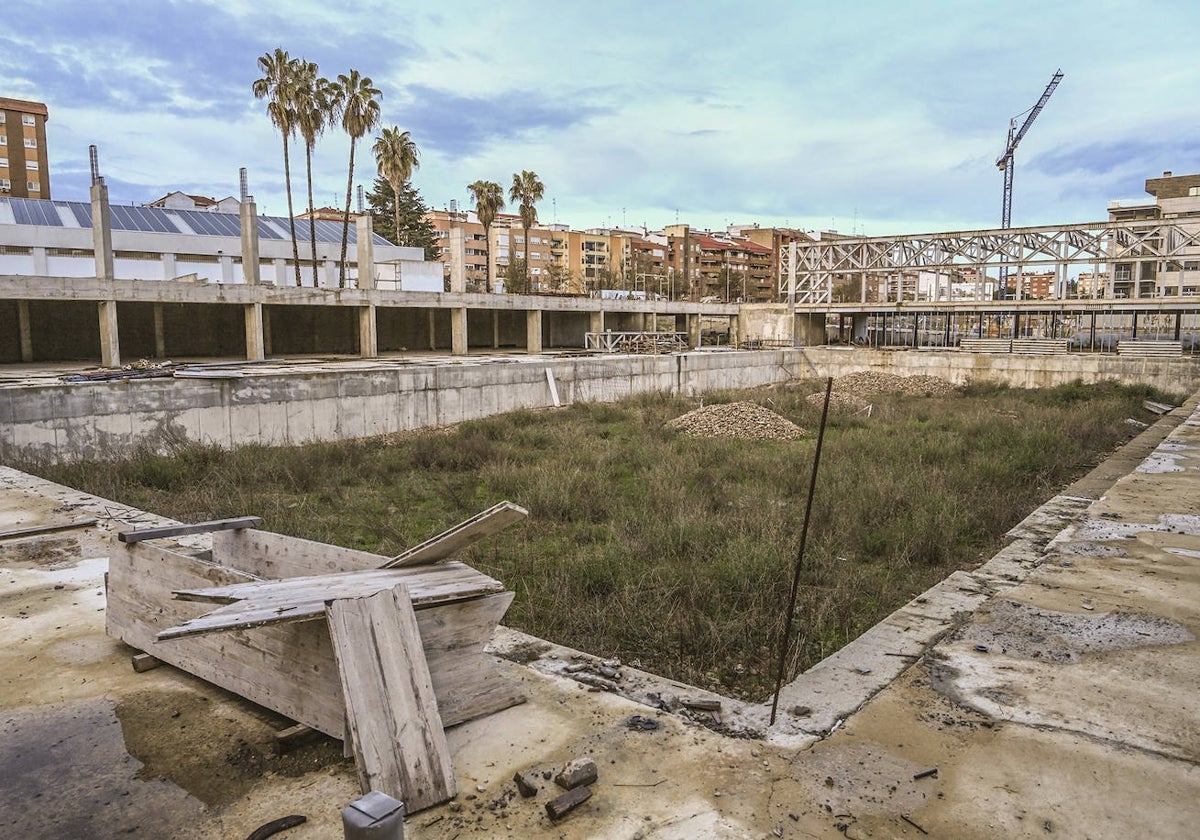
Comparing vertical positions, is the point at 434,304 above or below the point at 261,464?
above

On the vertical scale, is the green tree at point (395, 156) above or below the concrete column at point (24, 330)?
above

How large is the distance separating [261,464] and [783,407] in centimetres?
1668

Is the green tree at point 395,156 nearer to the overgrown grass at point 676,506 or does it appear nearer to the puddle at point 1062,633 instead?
the overgrown grass at point 676,506

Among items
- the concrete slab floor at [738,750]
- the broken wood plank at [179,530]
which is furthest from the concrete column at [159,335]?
the broken wood plank at [179,530]

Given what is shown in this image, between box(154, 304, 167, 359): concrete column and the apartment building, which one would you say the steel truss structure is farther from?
the apartment building

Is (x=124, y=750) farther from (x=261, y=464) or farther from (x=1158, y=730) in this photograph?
(x=261, y=464)

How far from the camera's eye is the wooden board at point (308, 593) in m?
3.21

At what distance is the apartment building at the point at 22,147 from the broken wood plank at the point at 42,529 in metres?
87.2

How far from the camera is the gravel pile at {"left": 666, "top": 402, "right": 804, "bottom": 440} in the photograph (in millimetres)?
19250

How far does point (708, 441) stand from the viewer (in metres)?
17.8

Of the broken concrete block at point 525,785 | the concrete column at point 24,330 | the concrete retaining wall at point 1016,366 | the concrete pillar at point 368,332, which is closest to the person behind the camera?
the broken concrete block at point 525,785

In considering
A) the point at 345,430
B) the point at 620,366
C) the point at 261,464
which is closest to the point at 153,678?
the point at 261,464

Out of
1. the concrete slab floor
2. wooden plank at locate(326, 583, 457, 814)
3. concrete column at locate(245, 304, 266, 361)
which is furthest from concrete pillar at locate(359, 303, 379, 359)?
wooden plank at locate(326, 583, 457, 814)

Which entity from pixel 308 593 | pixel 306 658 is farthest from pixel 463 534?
pixel 306 658
